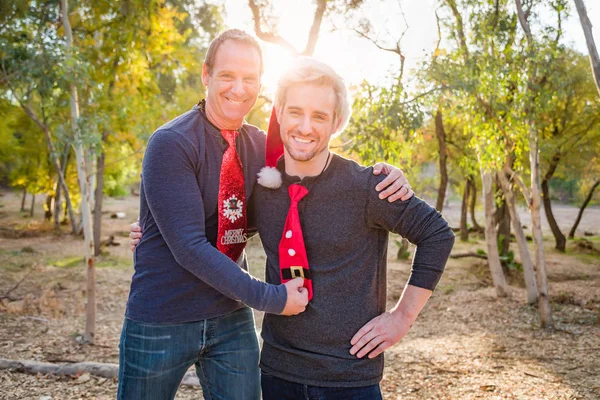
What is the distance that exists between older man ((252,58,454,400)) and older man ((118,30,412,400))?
0.12 metres

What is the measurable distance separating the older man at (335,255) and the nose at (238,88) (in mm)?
234

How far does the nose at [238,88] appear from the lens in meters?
2.28

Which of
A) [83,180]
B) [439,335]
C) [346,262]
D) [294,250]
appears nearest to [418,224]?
[346,262]

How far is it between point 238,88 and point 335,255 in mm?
840

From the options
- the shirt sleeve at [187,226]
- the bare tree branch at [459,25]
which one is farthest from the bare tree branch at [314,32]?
the shirt sleeve at [187,226]

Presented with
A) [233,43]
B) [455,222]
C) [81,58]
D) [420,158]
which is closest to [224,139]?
[233,43]

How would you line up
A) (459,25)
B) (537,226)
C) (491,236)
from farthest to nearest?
1. (491,236)
2. (459,25)
3. (537,226)

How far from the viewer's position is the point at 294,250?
202 centimetres

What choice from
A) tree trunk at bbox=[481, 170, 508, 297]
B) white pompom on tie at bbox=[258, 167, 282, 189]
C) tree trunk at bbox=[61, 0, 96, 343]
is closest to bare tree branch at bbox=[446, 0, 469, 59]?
tree trunk at bbox=[481, 170, 508, 297]

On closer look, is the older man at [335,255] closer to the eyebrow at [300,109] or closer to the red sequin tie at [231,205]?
the eyebrow at [300,109]

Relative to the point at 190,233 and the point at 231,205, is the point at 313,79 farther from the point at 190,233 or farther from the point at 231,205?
the point at 190,233

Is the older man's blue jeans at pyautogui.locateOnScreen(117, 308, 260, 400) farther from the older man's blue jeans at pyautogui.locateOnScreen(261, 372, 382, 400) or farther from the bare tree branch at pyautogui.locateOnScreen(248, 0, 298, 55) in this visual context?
the bare tree branch at pyautogui.locateOnScreen(248, 0, 298, 55)

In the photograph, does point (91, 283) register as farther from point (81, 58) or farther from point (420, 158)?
point (420, 158)

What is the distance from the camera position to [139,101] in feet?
32.5
